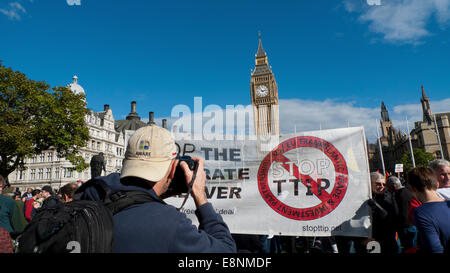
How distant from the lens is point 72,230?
1082 millimetres

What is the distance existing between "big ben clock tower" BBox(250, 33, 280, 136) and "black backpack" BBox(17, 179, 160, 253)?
237ft

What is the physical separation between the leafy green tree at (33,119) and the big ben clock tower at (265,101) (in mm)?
54094

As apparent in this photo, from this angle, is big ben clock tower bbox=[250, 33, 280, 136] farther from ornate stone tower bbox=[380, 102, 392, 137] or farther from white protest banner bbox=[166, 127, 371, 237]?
white protest banner bbox=[166, 127, 371, 237]

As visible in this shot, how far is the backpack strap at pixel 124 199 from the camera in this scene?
1.23 metres

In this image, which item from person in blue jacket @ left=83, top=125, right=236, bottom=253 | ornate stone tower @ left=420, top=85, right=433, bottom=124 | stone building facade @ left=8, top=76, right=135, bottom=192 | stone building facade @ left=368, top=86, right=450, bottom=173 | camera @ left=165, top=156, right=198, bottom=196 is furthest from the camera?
ornate stone tower @ left=420, top=85, right=433, bottom=124

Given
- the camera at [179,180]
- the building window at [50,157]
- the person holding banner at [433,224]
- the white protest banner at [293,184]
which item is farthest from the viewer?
the building window at [50,157]

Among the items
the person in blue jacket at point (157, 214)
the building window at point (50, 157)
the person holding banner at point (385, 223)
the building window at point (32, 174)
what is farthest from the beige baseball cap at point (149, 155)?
the building window at point (32, 174)

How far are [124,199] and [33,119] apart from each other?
2707cm

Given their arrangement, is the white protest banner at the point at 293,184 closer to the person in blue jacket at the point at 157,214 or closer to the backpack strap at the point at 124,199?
the person in blue jacket at the point at 157,214

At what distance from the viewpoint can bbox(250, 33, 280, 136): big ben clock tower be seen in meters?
74.6

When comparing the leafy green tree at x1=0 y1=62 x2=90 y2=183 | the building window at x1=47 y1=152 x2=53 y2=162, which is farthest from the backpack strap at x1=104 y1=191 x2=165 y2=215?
the building window at x1=47 y1=152 x2=53 y2=162

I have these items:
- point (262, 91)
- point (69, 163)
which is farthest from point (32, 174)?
point (262, 91)

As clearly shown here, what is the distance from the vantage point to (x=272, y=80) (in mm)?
76562
